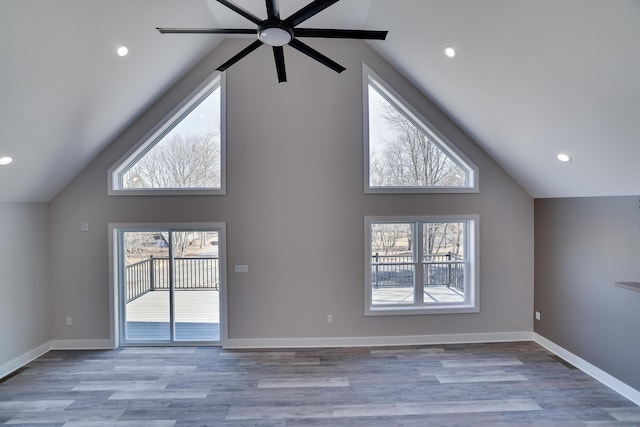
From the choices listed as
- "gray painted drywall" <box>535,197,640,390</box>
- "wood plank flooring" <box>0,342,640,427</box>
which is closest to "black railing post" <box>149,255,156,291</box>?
"wood plank flooring" <box>0,342,640,427</box>

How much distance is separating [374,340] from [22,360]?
4.95 m

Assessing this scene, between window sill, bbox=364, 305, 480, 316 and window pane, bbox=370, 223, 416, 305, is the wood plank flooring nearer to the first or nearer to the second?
window sill, bbox=364, 305, 480, 316

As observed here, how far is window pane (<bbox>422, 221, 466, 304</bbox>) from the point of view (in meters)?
5.02

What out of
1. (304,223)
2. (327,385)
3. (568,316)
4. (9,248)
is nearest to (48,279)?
(9,248)

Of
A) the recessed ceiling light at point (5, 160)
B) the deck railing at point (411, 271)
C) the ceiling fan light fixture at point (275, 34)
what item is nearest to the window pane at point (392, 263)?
the deck railing at point (411, 271)

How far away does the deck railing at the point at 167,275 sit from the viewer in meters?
4.85

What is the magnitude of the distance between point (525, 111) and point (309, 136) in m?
2.76

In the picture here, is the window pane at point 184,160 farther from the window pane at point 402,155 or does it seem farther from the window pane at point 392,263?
the window pane at point 392,263

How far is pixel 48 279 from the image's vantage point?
4672 mm

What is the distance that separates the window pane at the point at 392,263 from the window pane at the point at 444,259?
→ 27 cm

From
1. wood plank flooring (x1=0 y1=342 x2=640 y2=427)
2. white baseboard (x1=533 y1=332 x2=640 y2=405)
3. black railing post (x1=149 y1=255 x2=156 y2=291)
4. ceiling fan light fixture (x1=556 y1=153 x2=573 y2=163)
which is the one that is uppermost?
ceiling fan light fixture (x1=556 y1=153 x2=573 y2=163)

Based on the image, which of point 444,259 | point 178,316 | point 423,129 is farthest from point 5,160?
point 444,259

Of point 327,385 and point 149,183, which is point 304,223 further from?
point 149,183

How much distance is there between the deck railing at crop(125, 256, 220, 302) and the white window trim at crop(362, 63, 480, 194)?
9.00 feet
